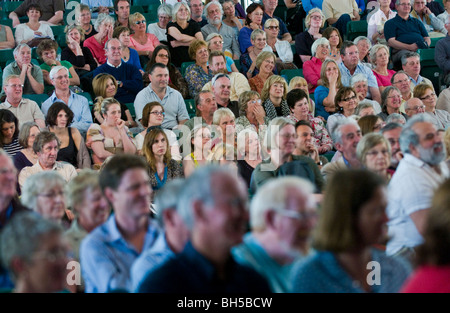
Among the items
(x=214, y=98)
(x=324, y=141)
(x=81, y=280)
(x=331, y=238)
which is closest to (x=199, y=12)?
(x=214, y=98)

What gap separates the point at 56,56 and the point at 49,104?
100 centimetres

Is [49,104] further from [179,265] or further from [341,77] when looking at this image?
[179,265]

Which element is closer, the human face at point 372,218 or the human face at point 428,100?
the human face at point 372,218

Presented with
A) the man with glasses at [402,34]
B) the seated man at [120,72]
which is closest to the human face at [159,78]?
the seated man at [120,72]

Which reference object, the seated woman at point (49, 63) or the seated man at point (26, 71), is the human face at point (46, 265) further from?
the seated woman at point (49, 63)

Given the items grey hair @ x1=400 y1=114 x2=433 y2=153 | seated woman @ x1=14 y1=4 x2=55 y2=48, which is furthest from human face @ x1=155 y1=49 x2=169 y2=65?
grey hair @ x1=400 y1=114 x2=433 y2=153

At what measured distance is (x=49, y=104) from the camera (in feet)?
19.7

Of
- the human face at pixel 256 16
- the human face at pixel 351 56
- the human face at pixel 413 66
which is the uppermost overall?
the human face at pixel 256 16

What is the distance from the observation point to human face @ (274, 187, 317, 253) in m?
2.12

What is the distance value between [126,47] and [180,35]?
60 cm

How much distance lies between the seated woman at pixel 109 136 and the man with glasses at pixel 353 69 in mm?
2418

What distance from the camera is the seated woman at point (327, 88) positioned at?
6594 mm

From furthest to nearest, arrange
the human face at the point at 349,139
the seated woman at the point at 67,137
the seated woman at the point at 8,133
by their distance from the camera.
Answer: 1. the seated woman at the point at 67,137
2. the seated woman at the point at 8,133
3. the human face at the point at 349,139
